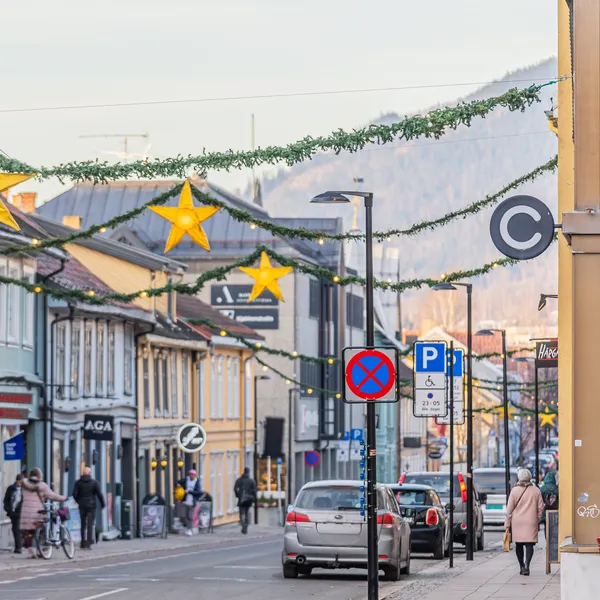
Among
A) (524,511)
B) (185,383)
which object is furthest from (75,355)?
(524,511)

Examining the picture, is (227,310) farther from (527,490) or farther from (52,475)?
(527,490)

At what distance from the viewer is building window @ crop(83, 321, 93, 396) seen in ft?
161

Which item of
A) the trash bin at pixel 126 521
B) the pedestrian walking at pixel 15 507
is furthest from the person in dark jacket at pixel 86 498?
the trash bin at pixel 126 521

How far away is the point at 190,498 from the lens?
55.4m

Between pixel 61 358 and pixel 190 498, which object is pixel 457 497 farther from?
pixel 190 498

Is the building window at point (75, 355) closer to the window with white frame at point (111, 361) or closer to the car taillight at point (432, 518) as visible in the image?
the window with white frame at point (111, 361)

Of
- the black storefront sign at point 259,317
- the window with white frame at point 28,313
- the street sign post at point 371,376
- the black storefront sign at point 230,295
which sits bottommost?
the street sign post at point 371,376

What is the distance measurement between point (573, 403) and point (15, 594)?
10758 mm

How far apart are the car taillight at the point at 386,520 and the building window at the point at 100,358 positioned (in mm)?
24029

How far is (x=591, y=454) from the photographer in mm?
15414

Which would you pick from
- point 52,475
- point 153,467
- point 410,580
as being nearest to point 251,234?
point 153,467

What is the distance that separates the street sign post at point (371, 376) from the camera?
2142cm

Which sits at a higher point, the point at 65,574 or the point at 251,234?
the point at 251,234

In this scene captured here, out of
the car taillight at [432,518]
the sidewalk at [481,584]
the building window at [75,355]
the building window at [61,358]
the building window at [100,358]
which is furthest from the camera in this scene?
the building window at [100,358]
